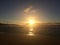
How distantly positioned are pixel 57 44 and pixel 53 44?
37cm

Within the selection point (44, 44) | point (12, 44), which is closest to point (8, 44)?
point (12, 44)

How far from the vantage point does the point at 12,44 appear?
17172 millimetres

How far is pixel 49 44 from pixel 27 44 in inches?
80.3

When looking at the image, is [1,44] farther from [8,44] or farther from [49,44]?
[49,44]

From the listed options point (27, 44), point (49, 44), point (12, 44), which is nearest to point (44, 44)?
point (49, 44)

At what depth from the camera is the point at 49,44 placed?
57.3 ft

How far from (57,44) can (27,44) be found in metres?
2.78

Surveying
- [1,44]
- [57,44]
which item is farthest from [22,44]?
[57,44]

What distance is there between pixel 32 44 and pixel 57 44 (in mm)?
2323

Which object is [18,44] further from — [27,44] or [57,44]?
[57,44]

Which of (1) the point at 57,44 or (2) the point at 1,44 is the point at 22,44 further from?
(1) the point at 57,44

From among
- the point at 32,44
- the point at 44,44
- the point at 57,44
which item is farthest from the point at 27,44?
the point at 57,44

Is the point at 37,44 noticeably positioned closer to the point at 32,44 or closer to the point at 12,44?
the point at 32,44

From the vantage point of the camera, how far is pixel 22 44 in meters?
17.3
